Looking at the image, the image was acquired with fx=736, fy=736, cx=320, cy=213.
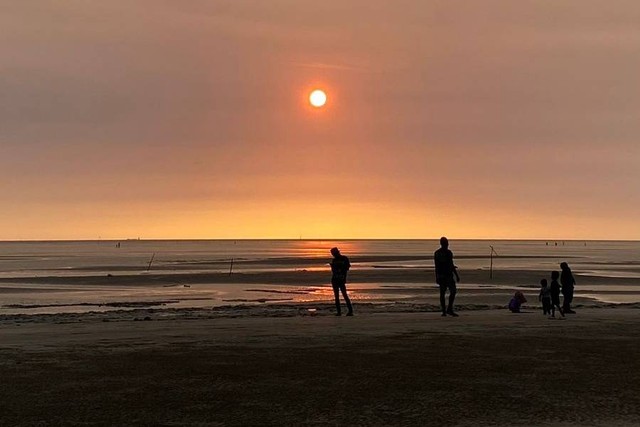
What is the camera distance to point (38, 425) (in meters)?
8.32

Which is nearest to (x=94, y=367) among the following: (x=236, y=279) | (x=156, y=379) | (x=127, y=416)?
(x=156, y=379)

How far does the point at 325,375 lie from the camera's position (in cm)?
1146

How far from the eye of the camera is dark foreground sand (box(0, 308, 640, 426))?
8855 mm

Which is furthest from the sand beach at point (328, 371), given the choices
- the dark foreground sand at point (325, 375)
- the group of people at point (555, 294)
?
the group of people at point (555, 294)

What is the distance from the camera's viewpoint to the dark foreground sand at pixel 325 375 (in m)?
8.86

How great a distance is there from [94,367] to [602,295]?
119ft

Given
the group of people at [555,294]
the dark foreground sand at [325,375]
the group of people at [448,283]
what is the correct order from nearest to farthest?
the dark foreground sand at [325,375]
the group of people at [448,283]
the group of people at [555,294]

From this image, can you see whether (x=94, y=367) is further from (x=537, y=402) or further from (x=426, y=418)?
(x=537, y=402)

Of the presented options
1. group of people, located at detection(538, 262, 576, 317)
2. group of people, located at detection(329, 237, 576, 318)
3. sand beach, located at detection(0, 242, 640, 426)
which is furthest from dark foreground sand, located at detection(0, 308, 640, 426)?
group of people, located at detection(538, 262, 576, 317)

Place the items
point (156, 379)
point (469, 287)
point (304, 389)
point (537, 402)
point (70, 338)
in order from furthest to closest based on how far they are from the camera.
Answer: point (469, 287) < point (70, 338) < point (156, 379) < point (304, 389) < point (537, 402)

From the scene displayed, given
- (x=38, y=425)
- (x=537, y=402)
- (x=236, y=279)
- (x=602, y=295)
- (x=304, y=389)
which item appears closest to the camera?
(x=38, y=425)

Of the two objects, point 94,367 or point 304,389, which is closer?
point 304,389

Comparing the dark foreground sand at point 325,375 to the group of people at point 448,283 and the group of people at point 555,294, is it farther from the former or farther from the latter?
the group of people at point 555,294

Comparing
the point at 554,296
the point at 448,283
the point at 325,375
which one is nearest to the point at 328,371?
the point at 325,375
